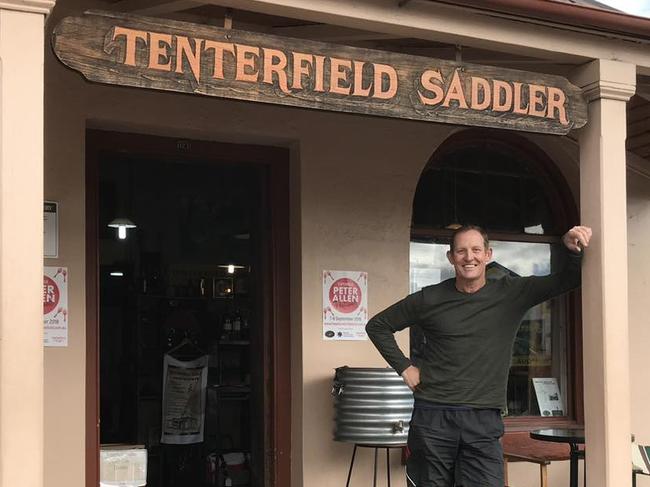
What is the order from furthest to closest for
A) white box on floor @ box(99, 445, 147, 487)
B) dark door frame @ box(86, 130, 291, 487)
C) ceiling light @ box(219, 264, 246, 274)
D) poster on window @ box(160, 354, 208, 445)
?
ceiling light @ box(219, 264, 246, 274) < poster on window @ box(160, 354, 208, 445) < dark door frame @ box(86, 130, 291, 487) < white box on floor @ box(99, 445, 147, 487)

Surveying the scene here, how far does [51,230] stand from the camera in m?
5.99

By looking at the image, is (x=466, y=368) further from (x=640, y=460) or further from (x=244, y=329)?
(x=244, y=329)

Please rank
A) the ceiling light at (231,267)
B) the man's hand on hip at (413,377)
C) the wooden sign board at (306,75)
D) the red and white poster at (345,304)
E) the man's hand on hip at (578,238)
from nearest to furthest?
the wooden sign board at (306,75) < the man's hand on hip at (413,377) < the man's hand on hip at (578,238) < the red and white poster at (345,304) < the ceiling light at (231,267)

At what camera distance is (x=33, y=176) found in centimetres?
396

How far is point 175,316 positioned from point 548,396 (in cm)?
370

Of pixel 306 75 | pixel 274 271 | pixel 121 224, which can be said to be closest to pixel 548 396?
pixel 274 271

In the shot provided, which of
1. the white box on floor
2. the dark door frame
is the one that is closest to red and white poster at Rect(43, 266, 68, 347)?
the white box on floor

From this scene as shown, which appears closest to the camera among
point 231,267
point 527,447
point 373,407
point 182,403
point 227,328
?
point 373,407

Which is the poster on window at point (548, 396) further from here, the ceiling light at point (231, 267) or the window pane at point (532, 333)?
the ceiling light at point (231, 267)

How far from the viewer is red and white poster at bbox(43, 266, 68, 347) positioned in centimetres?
596

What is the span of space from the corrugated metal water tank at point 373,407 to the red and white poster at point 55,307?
1.79 meters

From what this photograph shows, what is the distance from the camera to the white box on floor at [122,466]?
20.4 feet

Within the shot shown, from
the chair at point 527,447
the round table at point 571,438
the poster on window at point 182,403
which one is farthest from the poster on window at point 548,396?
the poster on window at point 182,403

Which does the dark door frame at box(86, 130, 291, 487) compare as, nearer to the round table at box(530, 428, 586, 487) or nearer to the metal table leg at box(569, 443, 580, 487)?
the round table at box(530, 428, 586, 487)
